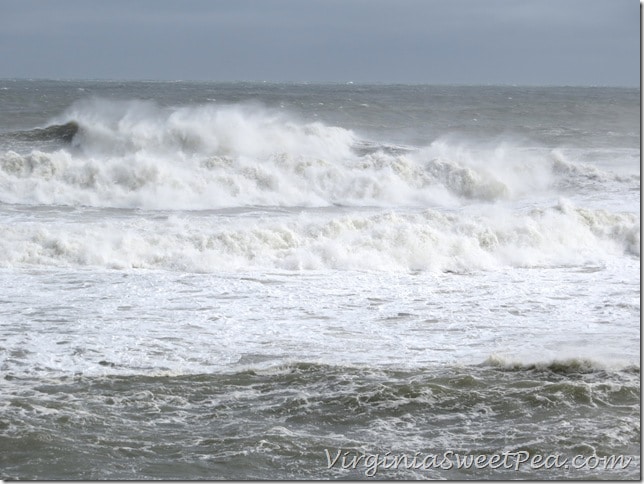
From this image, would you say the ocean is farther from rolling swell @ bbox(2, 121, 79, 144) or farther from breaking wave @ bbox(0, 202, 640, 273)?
rolling swell @ bbox(2, 121, 79, 144)

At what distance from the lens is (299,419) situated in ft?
21.0

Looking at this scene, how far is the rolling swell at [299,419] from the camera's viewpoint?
5633mm

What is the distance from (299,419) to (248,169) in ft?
41.3

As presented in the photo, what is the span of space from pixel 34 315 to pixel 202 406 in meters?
3.03

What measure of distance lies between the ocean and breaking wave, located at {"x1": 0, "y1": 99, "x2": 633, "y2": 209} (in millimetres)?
75

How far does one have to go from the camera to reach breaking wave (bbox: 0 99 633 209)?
57.1ft

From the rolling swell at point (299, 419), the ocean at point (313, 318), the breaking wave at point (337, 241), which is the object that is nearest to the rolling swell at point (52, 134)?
the ocean at point (313, 318)

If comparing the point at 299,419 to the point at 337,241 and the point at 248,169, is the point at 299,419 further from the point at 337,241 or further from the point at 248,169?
the point at 248,169

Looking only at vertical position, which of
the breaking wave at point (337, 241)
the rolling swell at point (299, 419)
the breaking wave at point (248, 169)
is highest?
the breaking wave at point (248, 169)

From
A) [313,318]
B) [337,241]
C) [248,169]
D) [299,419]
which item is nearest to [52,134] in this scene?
[248,169]

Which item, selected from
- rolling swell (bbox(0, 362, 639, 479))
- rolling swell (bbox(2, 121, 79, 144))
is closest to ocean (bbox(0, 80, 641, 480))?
rolling swell (bbox(0, 362, 639, 479))

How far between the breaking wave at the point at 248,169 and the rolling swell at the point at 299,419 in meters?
9.93

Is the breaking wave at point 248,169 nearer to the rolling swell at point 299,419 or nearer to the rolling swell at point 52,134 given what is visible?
the rolling swell at point 52,134

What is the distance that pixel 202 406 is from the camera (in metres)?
6.63
